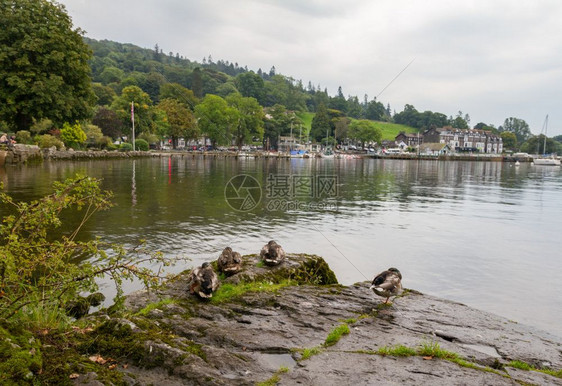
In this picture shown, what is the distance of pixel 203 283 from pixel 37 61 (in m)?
51.4

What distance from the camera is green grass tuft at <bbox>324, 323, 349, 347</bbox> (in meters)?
6.62

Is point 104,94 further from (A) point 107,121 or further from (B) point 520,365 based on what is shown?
(B) point 520,365

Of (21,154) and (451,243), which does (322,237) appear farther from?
(21,154)

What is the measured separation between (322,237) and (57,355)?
1299 cm

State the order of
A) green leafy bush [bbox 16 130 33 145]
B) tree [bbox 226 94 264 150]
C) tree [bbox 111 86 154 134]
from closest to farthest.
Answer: green leafy bush [bbox 16 130 33 145]
tree [bbox 111 86 154 134]
tree [bbox 226 94 264 150]

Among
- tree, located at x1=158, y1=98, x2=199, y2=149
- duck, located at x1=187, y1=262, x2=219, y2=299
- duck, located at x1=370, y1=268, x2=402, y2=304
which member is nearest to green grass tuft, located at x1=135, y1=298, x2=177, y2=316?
duck, located at x1=187, y1=262, x2=219, y2=299

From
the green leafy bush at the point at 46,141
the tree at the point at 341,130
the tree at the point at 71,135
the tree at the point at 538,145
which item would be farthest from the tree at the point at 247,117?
the tree at the point at 538,145

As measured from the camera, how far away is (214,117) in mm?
123375

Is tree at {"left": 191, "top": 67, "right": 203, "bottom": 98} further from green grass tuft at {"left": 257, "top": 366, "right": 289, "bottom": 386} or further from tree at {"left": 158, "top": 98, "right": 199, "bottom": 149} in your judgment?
green grass tuft at {"left": 257, "top": 366, "right": 289, "bottom": 386}

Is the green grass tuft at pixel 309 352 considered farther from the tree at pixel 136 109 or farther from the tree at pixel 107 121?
the tree at pixel 136 109

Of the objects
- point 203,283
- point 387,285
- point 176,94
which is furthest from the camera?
point 176,94

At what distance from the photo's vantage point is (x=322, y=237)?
1666cm

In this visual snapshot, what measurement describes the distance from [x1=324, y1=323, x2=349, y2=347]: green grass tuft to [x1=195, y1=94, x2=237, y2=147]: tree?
11981 cm

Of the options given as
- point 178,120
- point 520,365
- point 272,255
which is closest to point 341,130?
point 178,120
